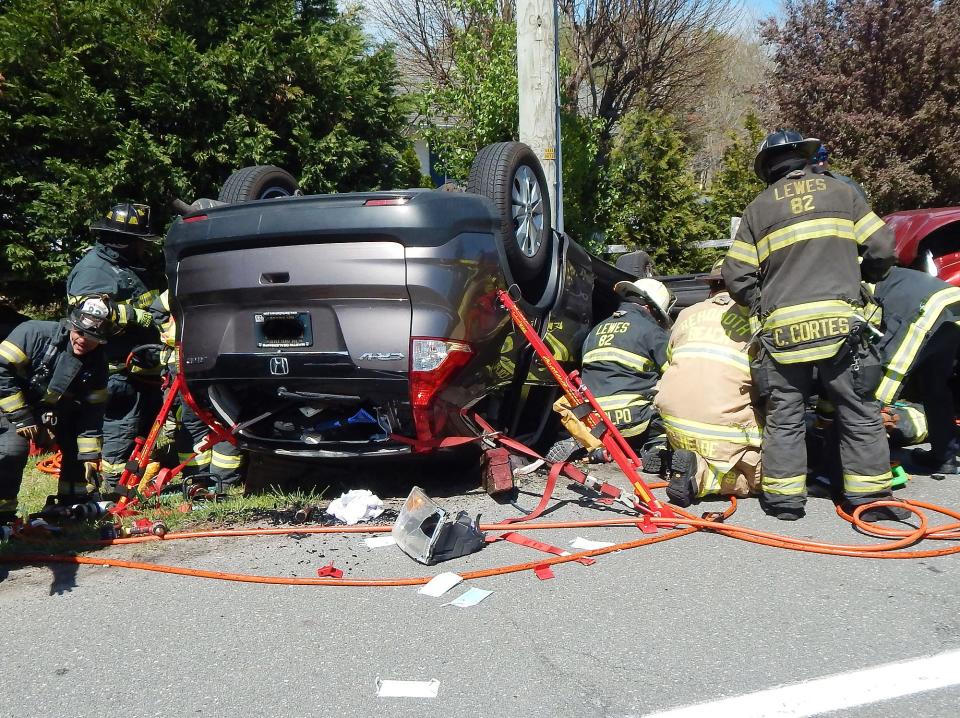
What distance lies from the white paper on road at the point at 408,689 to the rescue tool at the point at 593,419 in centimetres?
188

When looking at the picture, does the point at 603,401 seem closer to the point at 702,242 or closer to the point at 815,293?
the point at 815,293

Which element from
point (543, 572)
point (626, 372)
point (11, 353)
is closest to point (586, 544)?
point (543, 572)

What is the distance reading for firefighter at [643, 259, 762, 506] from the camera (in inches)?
182

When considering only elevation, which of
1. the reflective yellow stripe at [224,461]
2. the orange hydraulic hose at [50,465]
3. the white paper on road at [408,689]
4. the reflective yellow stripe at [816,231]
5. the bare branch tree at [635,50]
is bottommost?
the orange hydraulic hose at [50,465]

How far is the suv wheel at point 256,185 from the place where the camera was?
528 cm

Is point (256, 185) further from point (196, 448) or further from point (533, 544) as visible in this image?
point (533, 544)

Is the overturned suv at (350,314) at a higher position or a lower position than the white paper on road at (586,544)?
higher

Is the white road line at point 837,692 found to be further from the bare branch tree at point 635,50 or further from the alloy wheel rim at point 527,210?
the bare branch tree at point 635,50

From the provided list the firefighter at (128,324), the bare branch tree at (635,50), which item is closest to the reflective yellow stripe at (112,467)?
the firefighter at (128,324)

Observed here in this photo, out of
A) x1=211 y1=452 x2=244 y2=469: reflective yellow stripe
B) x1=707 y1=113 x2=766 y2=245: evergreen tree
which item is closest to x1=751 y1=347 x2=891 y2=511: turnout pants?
x1=211 y1=452 x2=244 y2=469: reflective yellow stripe

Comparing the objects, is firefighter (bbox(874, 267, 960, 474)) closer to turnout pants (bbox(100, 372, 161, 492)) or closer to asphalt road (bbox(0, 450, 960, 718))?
asphalt road (bbox(0, 450, 960, 718))

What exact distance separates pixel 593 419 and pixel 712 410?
662mm

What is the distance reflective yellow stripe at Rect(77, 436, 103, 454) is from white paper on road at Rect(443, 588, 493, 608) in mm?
3147

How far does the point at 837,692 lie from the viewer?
→ 2592 mm
